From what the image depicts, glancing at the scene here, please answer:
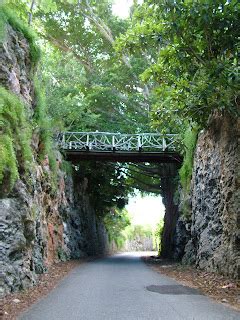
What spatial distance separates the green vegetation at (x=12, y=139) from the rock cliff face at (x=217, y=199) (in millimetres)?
5638

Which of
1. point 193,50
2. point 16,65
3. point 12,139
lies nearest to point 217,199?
point 193,50

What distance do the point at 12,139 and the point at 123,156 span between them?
11500 mm

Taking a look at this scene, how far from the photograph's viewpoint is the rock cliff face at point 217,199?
33.6ft

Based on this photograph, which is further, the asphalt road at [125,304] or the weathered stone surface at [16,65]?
the weathered stone surface at [16,65]

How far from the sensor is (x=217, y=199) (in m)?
12.0

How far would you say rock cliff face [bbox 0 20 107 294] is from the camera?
321 inches

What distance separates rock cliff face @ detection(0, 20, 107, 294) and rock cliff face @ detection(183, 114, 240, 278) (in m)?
5.21

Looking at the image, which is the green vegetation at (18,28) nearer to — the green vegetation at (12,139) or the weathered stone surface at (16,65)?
the weathered stone surface at (16,65)

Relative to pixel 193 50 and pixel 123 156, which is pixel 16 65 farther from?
pixel 123 156

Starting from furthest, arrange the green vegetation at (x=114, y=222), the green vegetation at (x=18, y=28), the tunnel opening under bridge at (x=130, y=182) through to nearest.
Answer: the green vegetation at (x=114, y=222), the tunnel opening under bridge at (x=130, y=182), the green vegetation at (x=18, y=28)

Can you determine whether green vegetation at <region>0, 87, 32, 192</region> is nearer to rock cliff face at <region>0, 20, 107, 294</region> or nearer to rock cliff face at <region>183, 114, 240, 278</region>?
rock cliff face at <region>0, 20, 107, 294</region>

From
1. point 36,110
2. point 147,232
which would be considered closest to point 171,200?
point 36,110

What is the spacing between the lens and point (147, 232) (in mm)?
83062

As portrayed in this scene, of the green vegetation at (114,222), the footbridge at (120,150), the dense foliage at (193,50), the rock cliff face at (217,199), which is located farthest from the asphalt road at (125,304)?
the green vegetation at (114,222)
